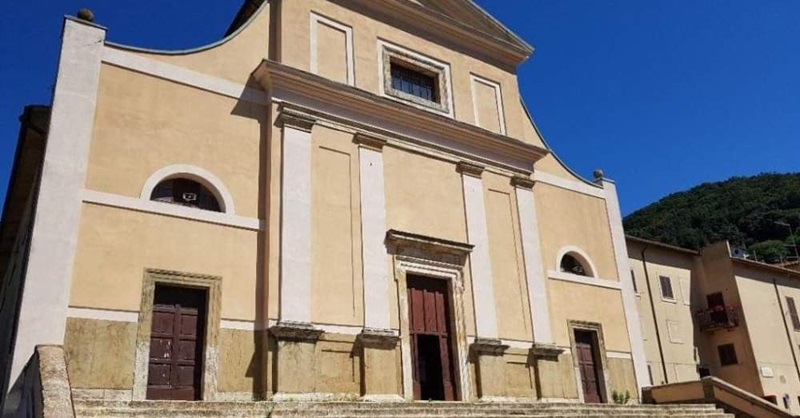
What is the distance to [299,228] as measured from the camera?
12.5 m

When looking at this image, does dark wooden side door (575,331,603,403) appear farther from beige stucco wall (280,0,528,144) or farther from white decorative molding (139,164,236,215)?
white decorative molding (139,164,236,215)

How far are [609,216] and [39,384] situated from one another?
14.8 metres

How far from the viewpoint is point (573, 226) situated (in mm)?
17359

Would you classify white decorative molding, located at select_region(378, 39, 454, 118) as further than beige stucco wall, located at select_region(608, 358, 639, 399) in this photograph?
No

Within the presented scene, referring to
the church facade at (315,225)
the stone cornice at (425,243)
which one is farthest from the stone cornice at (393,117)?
the stone cornice at (425,243)

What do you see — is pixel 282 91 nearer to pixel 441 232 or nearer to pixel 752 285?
pixel 441 232

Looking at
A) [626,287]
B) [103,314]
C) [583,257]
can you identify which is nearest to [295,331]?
[103,314]

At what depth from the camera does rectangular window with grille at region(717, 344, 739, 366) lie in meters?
24.5

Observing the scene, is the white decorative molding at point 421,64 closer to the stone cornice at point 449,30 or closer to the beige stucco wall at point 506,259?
→ the stone cornice at point 449,30

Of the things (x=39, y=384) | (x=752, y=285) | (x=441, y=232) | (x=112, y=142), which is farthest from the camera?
(x=752, y=285)

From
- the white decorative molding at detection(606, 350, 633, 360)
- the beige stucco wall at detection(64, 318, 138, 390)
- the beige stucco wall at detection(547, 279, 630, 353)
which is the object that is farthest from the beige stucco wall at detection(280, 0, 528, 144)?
the beige stucco wall at detection(64, 318, 138, 390)

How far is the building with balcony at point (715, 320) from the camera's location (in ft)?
76.4

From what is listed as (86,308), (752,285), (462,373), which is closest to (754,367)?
(752,285)

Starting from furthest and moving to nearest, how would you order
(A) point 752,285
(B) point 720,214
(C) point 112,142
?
(B) point 720,214 → (A) point 752,285 → (C) point 112,142
